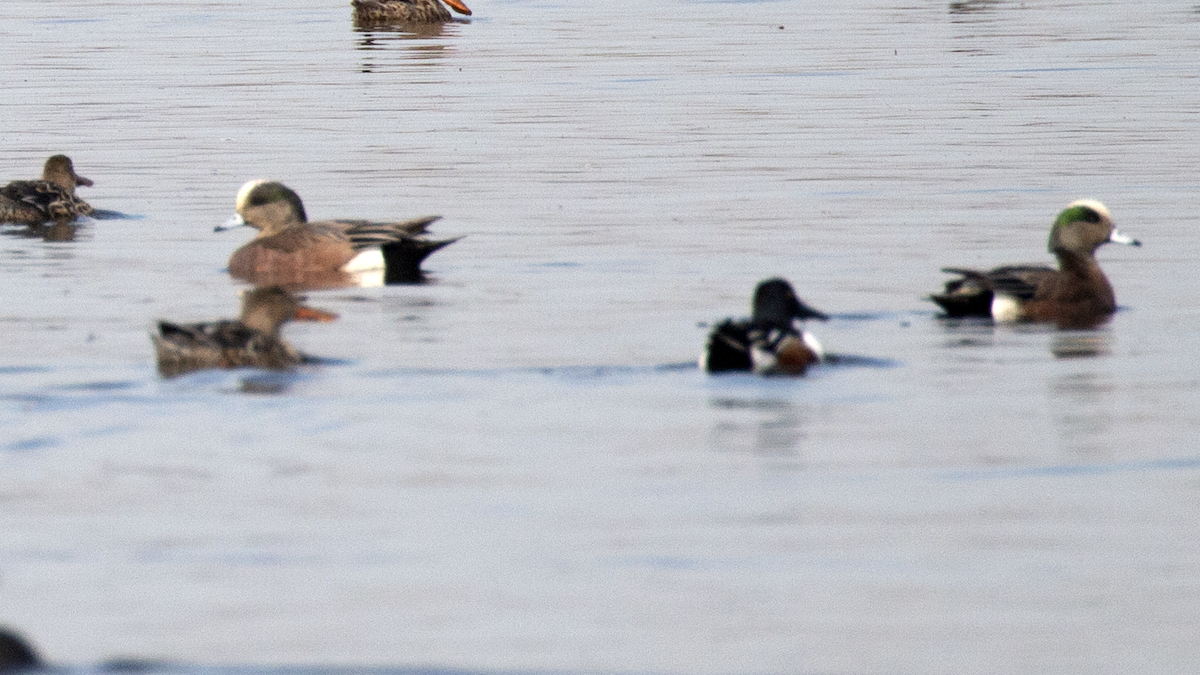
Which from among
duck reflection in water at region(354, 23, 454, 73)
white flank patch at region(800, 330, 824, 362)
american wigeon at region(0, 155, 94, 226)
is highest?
duck reflection in water at region(354, 23, 454, 73)

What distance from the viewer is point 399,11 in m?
43.8

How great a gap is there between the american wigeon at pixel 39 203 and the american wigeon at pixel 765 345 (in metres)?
8.55

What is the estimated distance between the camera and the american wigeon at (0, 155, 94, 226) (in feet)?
57.4

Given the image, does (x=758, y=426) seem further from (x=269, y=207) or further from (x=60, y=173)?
(x=60, y=173)

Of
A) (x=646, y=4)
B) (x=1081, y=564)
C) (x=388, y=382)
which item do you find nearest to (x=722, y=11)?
(x=646, y=4)

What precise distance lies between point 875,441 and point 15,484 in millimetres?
3531

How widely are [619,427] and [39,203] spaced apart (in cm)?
955

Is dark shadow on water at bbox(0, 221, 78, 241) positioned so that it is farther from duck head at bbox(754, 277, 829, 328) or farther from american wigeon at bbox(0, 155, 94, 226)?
duck head at bbox(754, 277, 829, 328)

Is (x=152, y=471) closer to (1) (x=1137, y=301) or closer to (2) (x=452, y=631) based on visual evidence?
(2) (x=452, y=631)

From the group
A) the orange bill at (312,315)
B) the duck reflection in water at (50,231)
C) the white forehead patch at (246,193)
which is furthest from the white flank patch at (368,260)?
the duck reflection in water at (50,231)

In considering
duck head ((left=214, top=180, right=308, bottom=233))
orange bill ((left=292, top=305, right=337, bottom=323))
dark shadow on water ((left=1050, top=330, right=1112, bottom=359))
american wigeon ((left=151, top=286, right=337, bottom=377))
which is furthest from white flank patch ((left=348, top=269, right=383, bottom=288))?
dark shadow on water ((left=1050, top=330, right=1112, bottom=359))

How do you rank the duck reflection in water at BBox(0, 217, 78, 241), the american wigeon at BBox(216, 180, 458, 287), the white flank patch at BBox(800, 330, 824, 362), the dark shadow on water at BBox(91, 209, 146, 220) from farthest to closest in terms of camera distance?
the dark shadow on water at BBox(91, 209, 146, 220), the duck reflection in water at BBox(0, 217, 78, 241), the american wigeon at BBox(216, 180, 458, 287), the white flank patch at BBox(800, 330, 824, 362)

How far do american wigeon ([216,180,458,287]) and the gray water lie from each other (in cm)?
32

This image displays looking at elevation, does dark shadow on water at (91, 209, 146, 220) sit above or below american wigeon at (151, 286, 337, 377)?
above
